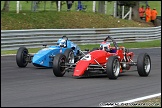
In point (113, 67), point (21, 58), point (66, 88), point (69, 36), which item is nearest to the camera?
→ point (66, 88)

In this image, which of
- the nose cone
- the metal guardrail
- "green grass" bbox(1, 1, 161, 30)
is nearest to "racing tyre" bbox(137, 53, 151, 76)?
the nose cone

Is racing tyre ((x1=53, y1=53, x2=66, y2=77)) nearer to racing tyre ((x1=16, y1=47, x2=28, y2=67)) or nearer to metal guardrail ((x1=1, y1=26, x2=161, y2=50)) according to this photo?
racing tyre ((x1=16, y1=47, x2=28, y2=67))

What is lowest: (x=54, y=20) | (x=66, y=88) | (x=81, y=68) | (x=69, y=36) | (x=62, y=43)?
(x=66, y=88)

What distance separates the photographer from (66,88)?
11.2 metres

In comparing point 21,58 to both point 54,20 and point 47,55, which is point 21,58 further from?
point 54,20

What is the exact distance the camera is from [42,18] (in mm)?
30875

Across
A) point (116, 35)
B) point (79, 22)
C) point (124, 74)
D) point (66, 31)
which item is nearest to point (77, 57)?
point (124, 74)

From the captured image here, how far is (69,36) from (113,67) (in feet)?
44.7

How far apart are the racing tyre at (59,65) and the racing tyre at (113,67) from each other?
53.1 inches

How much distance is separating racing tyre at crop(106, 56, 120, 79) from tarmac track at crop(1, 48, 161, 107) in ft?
0.50

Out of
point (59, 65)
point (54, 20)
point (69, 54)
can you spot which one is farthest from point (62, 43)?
point (54, 20)

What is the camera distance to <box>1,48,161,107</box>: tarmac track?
927cm

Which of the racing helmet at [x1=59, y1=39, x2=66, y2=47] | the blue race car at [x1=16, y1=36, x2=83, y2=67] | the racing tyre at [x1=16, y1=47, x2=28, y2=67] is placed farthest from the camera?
the racing helmet at [x1=59, y1=39, x2=66, y2=47]

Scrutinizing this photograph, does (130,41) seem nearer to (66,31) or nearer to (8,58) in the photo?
(66,31)
